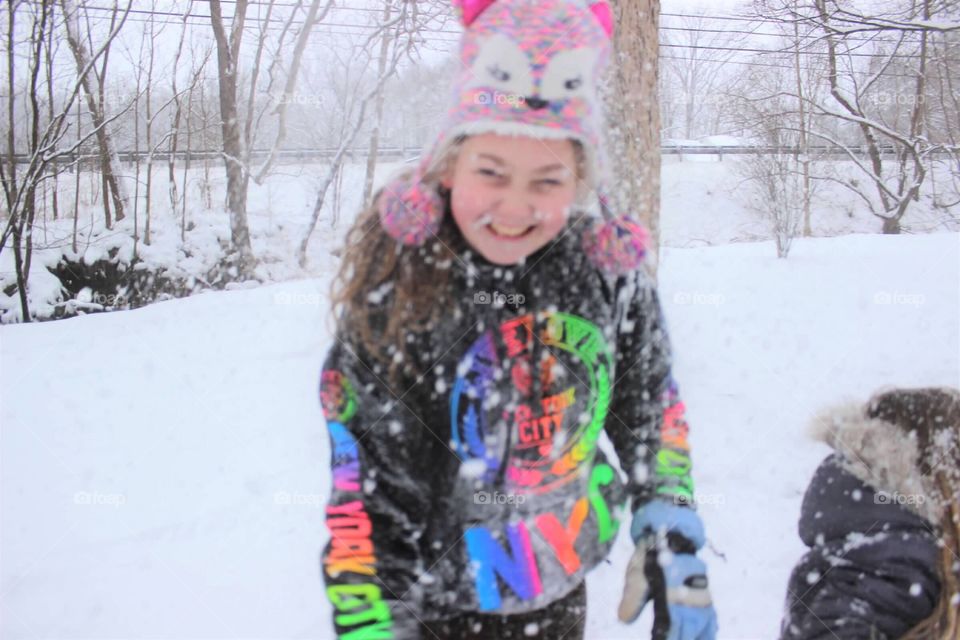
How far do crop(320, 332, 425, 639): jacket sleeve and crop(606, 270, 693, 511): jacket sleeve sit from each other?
1.56ft

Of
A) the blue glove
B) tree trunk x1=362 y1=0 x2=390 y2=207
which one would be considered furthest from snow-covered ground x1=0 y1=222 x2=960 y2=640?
tree trunk x1=362 y1=0 x2=390 y2=207

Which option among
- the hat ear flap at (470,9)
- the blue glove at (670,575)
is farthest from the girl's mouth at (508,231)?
the blue glove at (670,575)

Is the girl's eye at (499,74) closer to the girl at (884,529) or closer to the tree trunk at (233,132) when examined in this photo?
the girl at (884,529)

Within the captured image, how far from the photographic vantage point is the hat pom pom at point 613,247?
112 cm

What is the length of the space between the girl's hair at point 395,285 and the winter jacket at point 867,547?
2.80ft

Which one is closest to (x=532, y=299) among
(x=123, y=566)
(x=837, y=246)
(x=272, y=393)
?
(x=123, y=566)

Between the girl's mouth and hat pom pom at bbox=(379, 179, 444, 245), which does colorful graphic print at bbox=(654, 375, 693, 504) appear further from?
hat pom pom at bbox=(379, 179, 444, 245)

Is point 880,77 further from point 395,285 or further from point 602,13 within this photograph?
point 395,285

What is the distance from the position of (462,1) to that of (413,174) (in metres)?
0.31

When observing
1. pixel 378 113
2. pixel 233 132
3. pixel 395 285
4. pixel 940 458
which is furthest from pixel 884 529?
pixel 233 132

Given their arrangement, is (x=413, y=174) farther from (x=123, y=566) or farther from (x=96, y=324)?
(x=96, y=324)

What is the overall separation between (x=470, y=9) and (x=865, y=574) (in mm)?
1275

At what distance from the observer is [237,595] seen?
2541mm

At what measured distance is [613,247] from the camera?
1126mm
